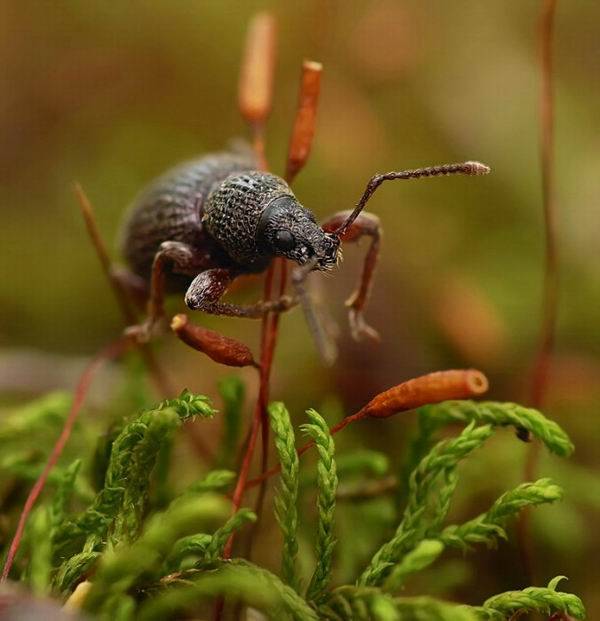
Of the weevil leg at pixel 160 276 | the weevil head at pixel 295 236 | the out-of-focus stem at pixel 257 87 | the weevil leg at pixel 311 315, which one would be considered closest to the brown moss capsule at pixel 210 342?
the weevil leg at pixel 311 315

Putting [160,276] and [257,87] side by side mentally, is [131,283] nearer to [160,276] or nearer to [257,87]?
[160,276]

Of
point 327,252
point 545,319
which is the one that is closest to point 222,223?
point 327,252

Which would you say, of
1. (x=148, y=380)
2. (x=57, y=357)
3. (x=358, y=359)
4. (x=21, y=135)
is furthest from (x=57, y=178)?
(x=358, y=359)

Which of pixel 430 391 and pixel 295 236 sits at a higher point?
pixel 295 236

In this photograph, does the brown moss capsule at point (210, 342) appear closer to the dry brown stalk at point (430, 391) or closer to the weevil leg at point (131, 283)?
the dry brown stalk at point (430, 391)

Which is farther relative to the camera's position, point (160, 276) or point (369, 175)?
point (369, 175)

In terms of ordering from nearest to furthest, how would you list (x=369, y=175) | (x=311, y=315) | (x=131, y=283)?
1. (x=311, y=315)
2. (x=131, y=283)
3. (x=369, y=175)
